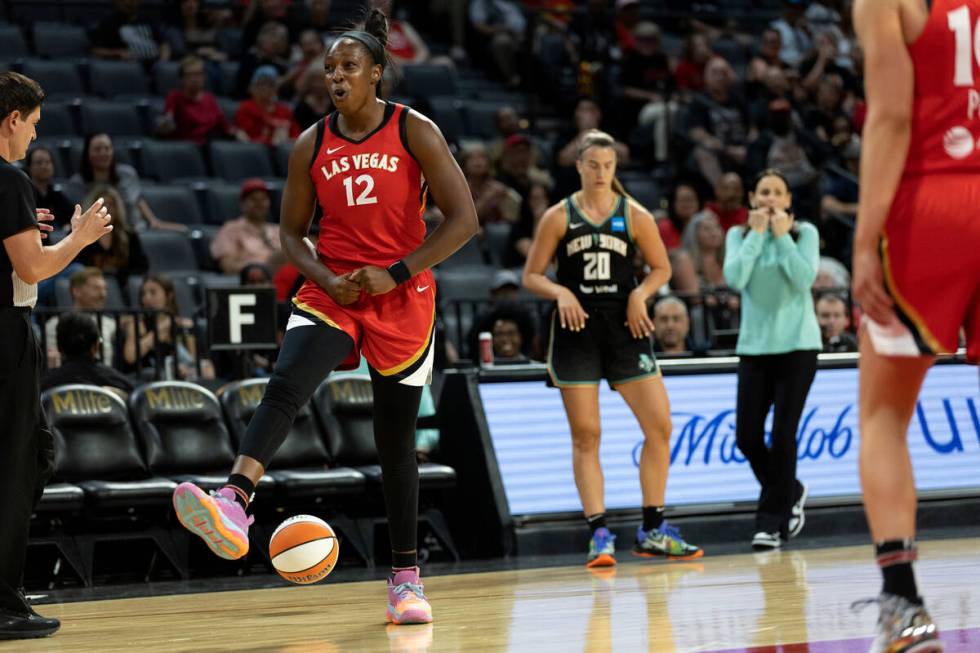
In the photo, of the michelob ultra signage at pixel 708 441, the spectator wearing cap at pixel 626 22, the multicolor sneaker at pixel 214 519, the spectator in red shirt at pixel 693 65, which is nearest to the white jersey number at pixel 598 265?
the michelob ultra signage at pixel 708 441

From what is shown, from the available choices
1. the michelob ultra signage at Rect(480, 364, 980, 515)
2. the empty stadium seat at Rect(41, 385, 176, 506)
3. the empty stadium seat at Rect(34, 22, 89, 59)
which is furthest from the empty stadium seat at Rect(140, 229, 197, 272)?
the michelob ultra signage at Rect(480, 364, 980, 515)

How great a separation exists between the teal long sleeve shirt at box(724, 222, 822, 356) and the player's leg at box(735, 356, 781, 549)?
100 mm

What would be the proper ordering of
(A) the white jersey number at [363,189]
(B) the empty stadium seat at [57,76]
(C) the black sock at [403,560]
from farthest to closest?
(B) the empty stadium seat at [57,76]
(C) the black sock at [403,560]
(A) the white jersey number at [363,189]

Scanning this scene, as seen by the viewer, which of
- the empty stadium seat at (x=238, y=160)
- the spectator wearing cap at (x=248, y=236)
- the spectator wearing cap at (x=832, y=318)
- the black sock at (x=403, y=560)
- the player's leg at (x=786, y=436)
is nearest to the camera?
the black sock at (x=403, y=560)

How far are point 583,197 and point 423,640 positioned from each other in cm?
367

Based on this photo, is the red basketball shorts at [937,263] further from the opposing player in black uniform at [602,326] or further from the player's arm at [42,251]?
the opposing player in black uniform at [602,326]

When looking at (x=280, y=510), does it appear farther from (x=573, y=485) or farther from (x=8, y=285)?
(x=8, y=285)

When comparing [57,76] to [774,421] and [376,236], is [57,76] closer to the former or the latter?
[774,421]

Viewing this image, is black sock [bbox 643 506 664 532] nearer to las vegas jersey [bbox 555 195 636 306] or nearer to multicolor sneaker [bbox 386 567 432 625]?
las vegas jersey [bbox 555 195 636 306]

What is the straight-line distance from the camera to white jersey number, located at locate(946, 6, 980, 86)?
3350mm

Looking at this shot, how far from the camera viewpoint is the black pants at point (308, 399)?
4531 millimetres

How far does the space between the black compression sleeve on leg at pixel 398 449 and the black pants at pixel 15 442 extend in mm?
1167

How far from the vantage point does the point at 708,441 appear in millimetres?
8430

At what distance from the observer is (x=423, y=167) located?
16.2 feet
